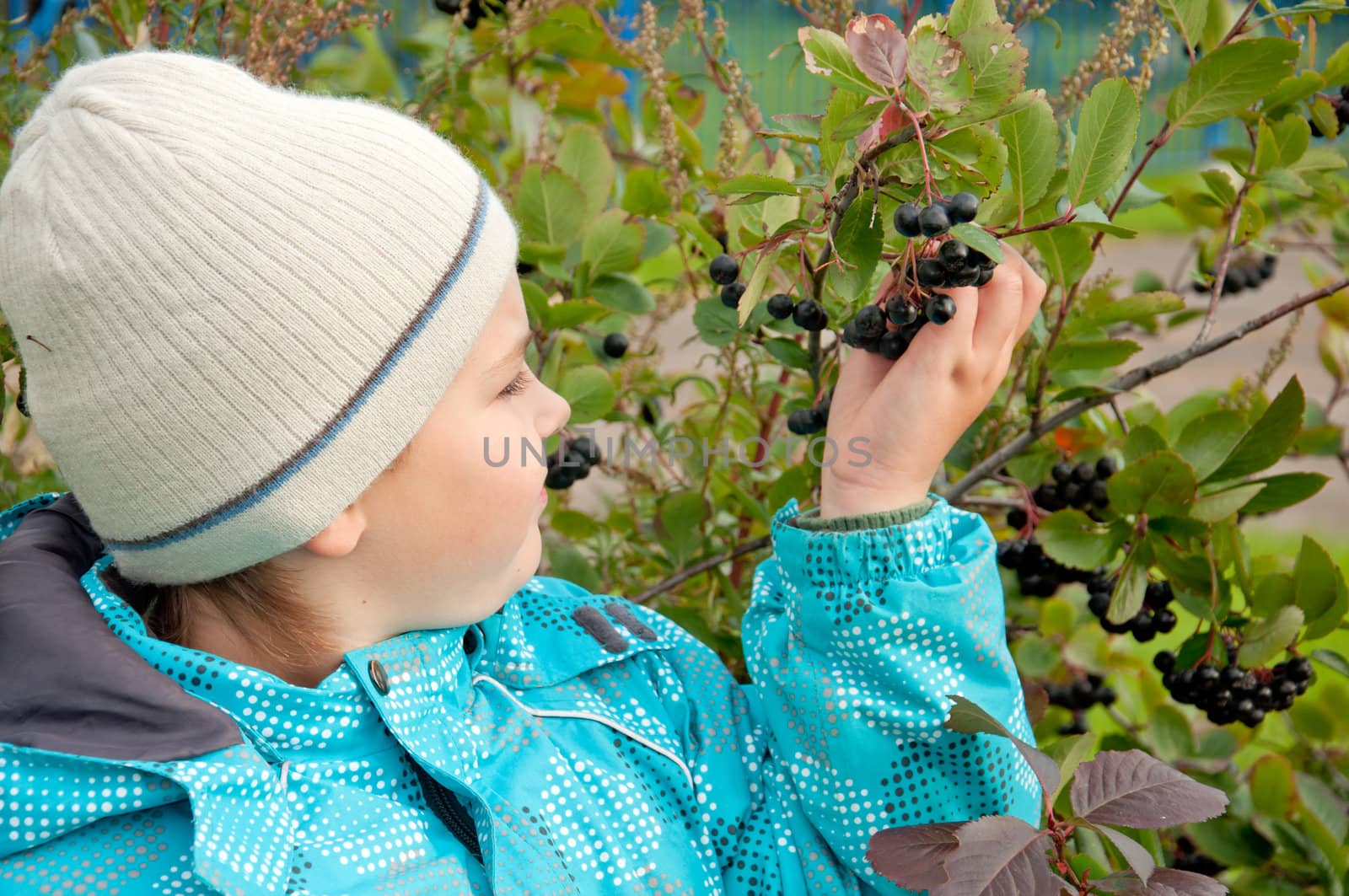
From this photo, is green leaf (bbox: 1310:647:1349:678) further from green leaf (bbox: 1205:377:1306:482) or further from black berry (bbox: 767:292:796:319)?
black berry (bbox: 767:292:796:319)

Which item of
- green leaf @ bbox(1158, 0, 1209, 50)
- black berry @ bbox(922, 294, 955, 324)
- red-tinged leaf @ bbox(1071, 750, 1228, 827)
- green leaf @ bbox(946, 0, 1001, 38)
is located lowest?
red-tinged leaf @ bbox(1071, 750, 1228, 827)

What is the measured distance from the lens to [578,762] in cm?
130

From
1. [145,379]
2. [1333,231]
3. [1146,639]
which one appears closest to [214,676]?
[145,379]

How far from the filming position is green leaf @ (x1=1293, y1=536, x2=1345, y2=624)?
140 centimetres

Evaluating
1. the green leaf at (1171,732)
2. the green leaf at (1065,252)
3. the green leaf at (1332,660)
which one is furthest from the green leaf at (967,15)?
the green leaf at (1171,732)

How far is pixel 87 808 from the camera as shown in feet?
3.44

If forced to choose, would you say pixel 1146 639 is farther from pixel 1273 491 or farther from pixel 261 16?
pixel 261 16

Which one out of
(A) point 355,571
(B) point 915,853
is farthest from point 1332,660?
(A) point 355,571

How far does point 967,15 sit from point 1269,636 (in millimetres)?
800

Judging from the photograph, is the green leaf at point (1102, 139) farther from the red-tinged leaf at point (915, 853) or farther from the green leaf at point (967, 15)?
the red-tinged leaf at point (915, 853)

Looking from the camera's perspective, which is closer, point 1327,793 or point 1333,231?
point 1327,793

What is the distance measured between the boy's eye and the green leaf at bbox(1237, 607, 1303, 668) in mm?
865

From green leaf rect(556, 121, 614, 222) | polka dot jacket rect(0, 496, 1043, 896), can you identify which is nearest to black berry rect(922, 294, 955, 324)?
polka dot jacket rect(0, 496, 1043, 896)

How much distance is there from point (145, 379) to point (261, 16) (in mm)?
633
